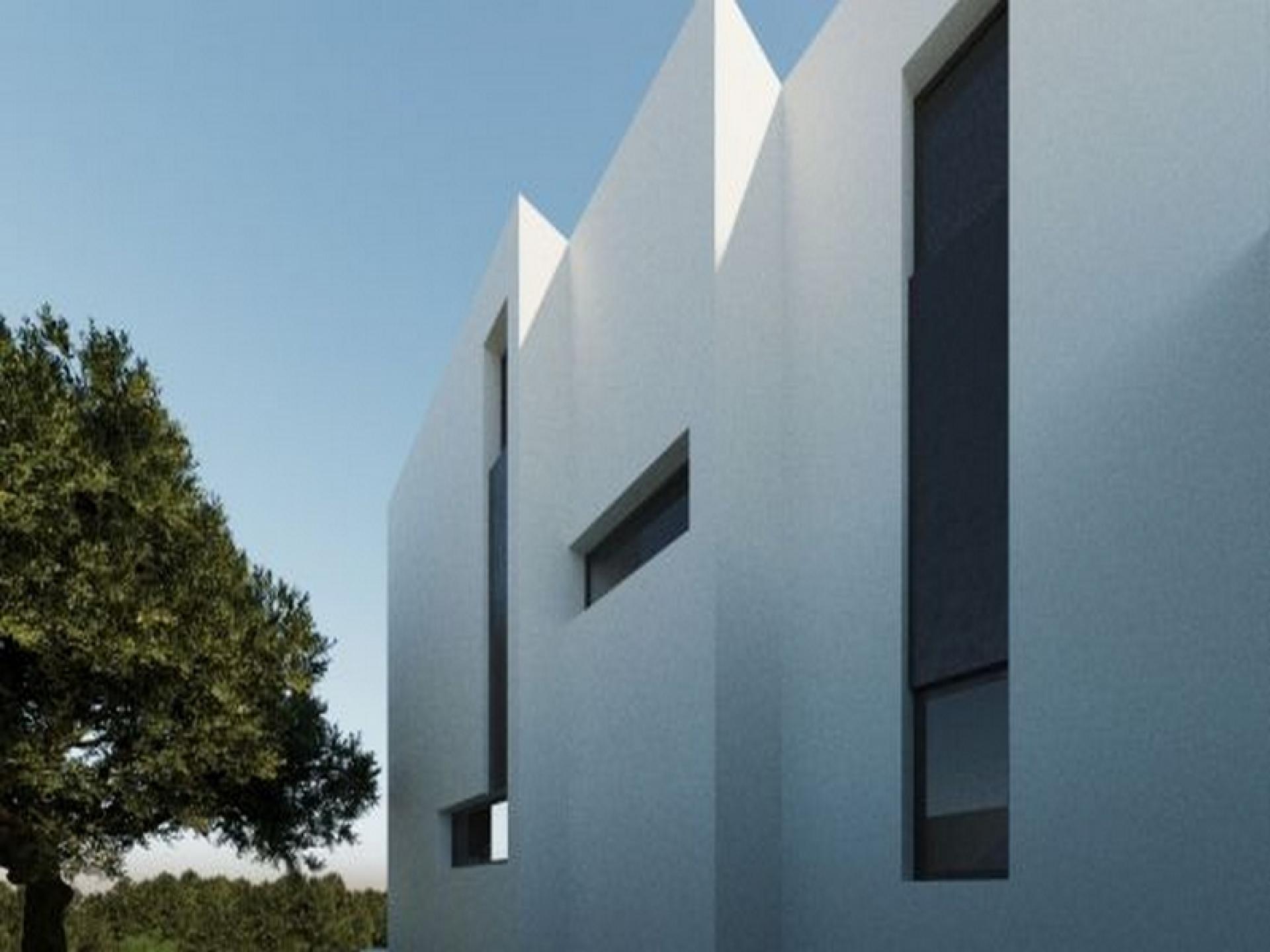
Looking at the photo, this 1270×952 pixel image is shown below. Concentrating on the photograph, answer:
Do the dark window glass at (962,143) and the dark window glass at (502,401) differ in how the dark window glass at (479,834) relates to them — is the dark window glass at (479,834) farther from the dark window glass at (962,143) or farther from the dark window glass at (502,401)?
the dark window glass at (962,143)

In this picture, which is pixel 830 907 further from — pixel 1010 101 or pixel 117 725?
pixel 117 725

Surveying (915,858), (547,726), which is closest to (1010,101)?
(915,858)

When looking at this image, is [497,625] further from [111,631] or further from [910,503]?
[910,503]

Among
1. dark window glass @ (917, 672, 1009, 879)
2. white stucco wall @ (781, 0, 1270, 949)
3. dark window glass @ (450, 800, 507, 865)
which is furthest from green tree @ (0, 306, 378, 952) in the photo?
dark window glass @ (917, 672, 1009, 879)

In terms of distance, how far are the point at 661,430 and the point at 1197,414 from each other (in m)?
7.29

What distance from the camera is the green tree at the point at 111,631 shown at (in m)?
16.3

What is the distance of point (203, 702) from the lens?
17.9m

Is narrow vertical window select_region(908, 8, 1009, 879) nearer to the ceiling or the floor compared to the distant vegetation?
nearer to the ceiling

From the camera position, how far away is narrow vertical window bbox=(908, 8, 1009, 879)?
30.2 feet

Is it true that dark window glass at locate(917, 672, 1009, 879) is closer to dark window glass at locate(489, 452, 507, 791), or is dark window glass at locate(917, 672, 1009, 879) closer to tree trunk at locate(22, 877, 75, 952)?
dark window glass at locate(489, 452, 507, 791)

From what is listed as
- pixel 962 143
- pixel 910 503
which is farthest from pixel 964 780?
pixel 962 143

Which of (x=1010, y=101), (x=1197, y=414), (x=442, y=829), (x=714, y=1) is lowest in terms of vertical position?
(x=442, y=829)

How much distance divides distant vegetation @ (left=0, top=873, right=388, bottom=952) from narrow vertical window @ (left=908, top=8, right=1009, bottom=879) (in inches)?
1140

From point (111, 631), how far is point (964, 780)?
11.4 m
